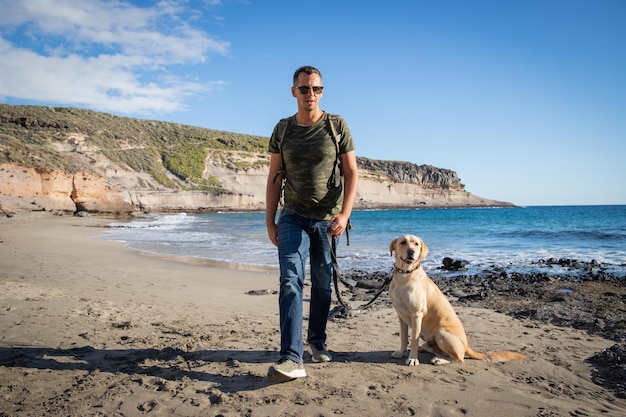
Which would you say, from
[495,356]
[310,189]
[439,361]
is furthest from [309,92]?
[495,356]

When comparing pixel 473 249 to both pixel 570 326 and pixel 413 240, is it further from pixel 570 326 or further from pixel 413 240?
pixel 413 240

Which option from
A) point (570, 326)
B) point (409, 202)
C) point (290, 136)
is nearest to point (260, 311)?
point (290, 136)

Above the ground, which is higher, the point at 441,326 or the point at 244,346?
the point at 441,326

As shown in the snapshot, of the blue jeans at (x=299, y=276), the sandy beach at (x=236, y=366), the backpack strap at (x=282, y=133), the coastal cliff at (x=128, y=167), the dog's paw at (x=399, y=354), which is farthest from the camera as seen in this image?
the coastal cliff at (x=128, y=167)

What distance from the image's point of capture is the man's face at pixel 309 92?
3.55 meters

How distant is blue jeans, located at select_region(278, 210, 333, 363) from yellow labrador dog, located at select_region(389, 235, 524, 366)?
27.4 inches

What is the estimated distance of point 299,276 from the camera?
138 inches

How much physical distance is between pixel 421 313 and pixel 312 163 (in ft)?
5.69

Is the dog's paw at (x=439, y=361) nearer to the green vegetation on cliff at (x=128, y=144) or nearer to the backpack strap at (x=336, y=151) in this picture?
the backpack strap at (x=336, y=151)

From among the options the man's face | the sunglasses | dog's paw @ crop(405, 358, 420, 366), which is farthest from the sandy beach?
the sunglasses

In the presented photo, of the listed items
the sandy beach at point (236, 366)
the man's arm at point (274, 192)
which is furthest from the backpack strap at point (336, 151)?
the sandy beach at point (236, 366)

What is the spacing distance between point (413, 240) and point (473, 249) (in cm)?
1363

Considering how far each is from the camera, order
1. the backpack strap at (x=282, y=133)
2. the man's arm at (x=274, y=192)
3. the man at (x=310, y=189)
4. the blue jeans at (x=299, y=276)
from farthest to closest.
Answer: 1. the man's arm at (x=274, y=192)
2. the backpack strap at (x=282, y=133)
3. the man at (x=310, y=189)
4. the blue jeans at (x=299, y=276)

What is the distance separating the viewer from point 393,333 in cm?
491
